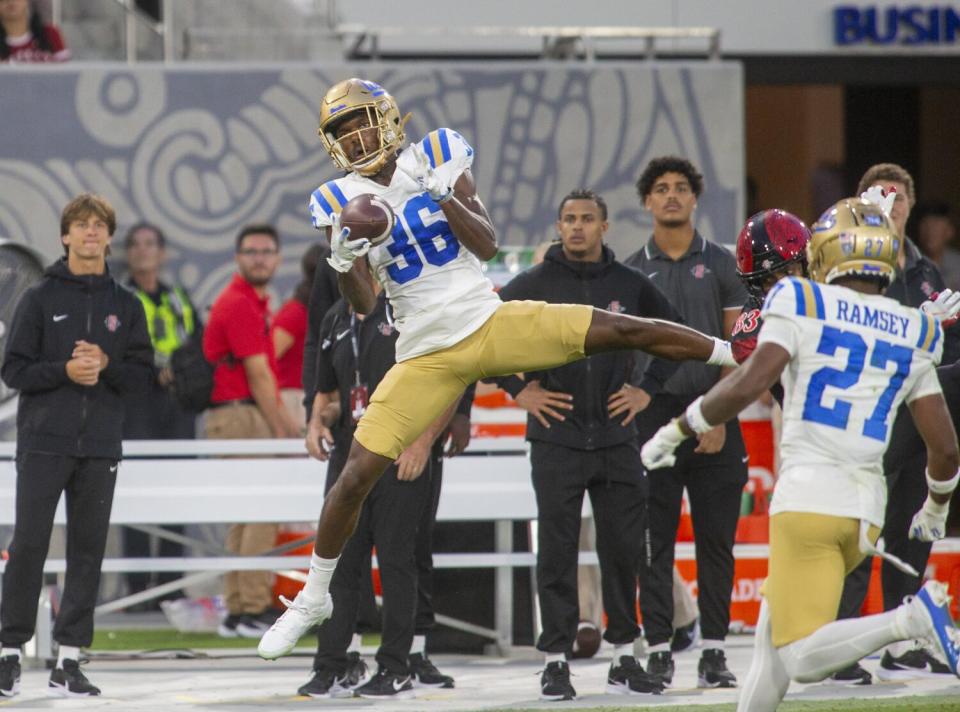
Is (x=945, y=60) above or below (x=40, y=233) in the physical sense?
above

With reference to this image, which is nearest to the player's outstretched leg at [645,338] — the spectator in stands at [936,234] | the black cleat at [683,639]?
the black cleat at [683,639]

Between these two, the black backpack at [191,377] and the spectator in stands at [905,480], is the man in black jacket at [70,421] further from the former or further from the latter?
the spectator in stands at [905,480]

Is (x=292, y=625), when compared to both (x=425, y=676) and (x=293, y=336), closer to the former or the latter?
(x=425, y=676)

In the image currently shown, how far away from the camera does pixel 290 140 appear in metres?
11.6

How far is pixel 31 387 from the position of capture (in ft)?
22.9

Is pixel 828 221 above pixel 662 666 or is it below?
above

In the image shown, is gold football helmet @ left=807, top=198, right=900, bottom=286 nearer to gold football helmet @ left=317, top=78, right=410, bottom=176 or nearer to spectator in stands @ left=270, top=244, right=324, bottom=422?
gold football helmet @ left=317, top=78, right=410, bottom=176

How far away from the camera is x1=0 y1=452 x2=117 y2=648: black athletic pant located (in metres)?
6.86

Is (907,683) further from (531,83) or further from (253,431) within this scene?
(531,83)

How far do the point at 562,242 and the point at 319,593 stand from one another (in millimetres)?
2042

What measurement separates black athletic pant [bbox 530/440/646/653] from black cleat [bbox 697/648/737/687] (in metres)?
0.34

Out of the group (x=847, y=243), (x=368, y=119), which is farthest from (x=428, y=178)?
(x=847, y=243)

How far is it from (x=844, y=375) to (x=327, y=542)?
216cm

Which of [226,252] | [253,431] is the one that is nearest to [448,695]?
→ [253,431]
